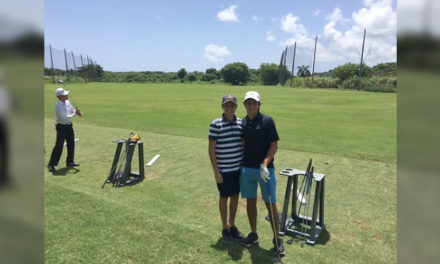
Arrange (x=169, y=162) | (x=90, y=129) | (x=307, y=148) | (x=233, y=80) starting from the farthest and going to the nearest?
(x=233, y=80), (x=90, y=129), (x=307, y=148), (x=169, y=162)

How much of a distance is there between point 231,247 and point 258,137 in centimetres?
171

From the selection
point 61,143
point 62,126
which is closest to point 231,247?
point 61,143

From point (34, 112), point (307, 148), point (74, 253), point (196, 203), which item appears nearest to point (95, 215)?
point (74, 253)

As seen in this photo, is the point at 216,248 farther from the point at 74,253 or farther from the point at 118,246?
the point at 74,253

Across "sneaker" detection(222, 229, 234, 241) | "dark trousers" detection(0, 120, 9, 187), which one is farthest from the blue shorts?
"dark trousers" detection(0, 120, 9, 187)

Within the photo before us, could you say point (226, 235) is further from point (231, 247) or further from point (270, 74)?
point (270, 74)

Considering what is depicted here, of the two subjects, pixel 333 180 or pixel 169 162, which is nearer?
pixel 333 180

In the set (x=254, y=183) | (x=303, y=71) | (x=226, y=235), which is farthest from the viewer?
(x=303, y=71)

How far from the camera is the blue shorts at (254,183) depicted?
4.46 m

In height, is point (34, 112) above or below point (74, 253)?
above

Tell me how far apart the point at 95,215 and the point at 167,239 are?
1522mm

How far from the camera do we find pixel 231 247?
14.9 feet

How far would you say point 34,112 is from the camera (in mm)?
645

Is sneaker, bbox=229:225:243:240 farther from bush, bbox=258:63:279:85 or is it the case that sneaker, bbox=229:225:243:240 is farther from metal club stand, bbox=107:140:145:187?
bush, bbox=258:63:279:85
